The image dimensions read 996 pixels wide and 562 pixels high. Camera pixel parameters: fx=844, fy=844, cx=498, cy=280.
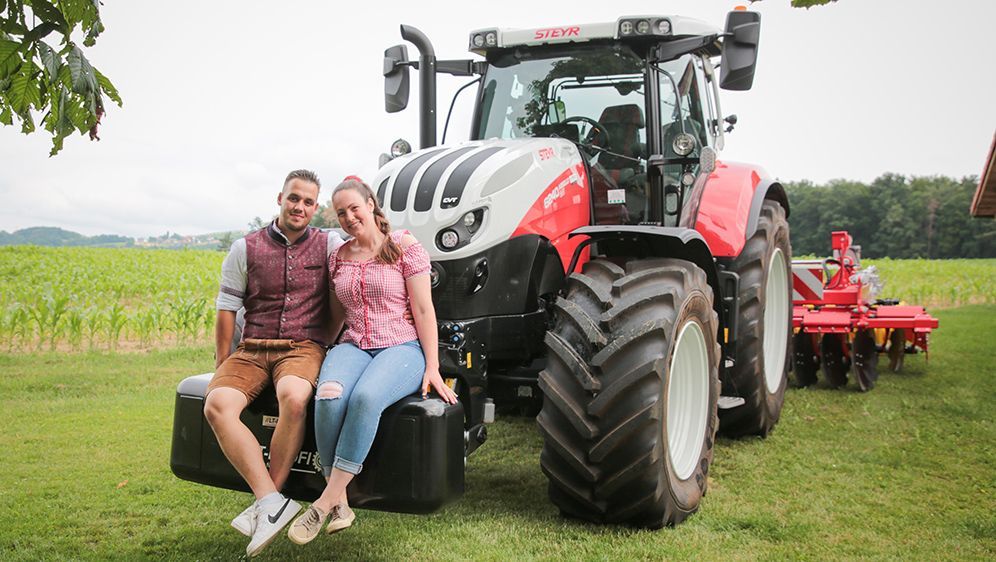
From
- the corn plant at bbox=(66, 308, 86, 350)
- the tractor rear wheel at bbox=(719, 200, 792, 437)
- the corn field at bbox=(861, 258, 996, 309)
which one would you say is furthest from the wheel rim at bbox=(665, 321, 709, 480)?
the corn field at bbox=(861, 258, 996, 309)

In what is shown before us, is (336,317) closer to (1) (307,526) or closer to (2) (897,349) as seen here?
(1) (307,526)

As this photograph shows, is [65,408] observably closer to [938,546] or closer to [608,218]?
[608,218]

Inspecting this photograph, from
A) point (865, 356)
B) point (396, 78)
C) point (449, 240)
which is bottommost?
point (865, 356)

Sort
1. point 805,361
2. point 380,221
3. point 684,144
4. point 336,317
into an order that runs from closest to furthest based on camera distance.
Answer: point 380,221 < point 336,317 < point 684,144 < point 805,361

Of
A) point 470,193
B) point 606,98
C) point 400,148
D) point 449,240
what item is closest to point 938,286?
point 606,98

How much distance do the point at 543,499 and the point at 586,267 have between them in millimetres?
1283

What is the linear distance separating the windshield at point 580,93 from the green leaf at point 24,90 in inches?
110

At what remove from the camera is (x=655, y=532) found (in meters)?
3.87

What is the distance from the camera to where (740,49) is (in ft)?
15.1

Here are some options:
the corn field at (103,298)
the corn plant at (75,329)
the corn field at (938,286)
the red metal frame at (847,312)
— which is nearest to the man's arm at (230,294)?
the red metal frame at (847,312)

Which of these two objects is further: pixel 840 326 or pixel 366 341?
pixel 840 326

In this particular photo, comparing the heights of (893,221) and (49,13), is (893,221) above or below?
above

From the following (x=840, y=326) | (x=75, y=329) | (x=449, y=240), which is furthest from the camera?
(x=75, y=329)

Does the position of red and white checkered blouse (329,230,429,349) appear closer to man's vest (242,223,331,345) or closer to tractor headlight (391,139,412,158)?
man's vest (242,223,331,345)
